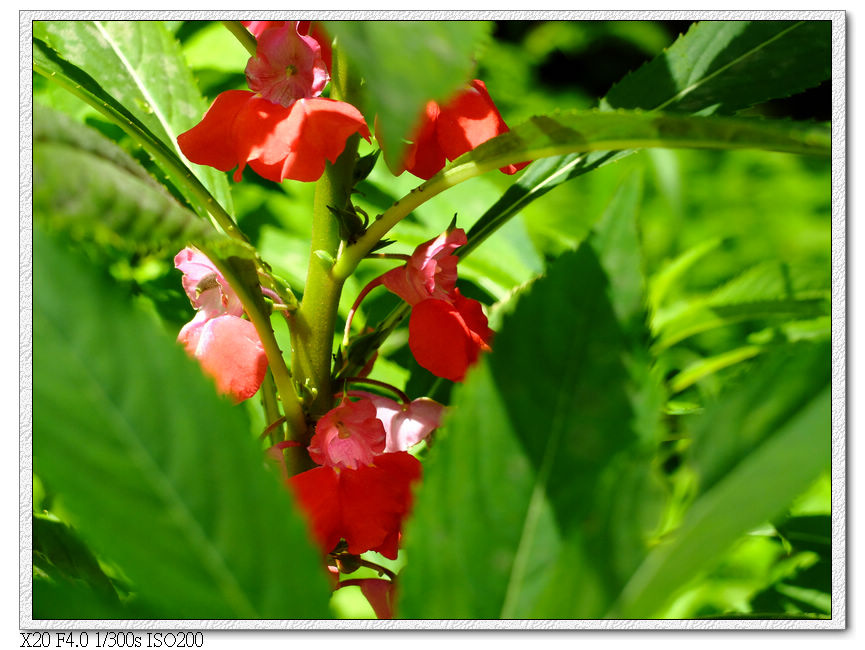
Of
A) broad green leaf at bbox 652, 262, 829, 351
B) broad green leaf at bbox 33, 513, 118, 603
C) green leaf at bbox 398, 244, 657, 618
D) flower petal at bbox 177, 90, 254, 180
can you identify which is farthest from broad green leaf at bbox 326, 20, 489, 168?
broad green leaf at bbox 652, 262, 829, 351

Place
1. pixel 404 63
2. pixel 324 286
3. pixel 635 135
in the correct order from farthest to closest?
pixel 324 286 → pixel 635 135 → pixel 404 63

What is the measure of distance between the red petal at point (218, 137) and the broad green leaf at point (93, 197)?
0.39 feet

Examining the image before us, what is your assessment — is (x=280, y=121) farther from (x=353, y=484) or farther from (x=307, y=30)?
(x=353, y=484)

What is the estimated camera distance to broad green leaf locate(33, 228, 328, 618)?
27 cm

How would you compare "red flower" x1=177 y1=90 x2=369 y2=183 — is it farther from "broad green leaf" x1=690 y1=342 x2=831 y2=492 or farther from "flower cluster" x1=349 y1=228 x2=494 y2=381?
"broad green leaf" x1=690 y1=342 x2=831 y2=492

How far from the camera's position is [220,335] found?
18.8 inches

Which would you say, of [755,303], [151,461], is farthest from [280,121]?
[755,303]

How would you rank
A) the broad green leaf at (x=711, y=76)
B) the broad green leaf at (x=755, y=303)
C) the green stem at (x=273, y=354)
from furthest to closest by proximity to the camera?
the broad green leaf at (x=755, y=303) < the broad green leaf at (x=711, y=76) < the green stem at (x=273, y=354)

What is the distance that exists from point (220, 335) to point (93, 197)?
0.17m

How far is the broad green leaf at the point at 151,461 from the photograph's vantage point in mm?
271

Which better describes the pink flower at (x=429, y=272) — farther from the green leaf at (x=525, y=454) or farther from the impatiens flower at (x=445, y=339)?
the green leaf at (x=525, y=454)

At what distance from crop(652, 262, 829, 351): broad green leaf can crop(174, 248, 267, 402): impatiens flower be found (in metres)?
0.48

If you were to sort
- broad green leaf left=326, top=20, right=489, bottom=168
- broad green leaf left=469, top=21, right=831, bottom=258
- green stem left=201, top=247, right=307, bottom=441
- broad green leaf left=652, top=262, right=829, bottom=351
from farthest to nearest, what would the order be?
broad green leaf left=652, top=262, right=829, bottom=351 → broad green leaf left=469, top=21, right=831, bottom=258 → green stem left=201, top=247, right=307, bottom=441 → broad green leaf left=326, top=20, right=489, bottom=168

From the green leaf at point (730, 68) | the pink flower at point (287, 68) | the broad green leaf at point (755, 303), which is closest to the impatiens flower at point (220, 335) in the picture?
the pink flower at point (287, 68)
